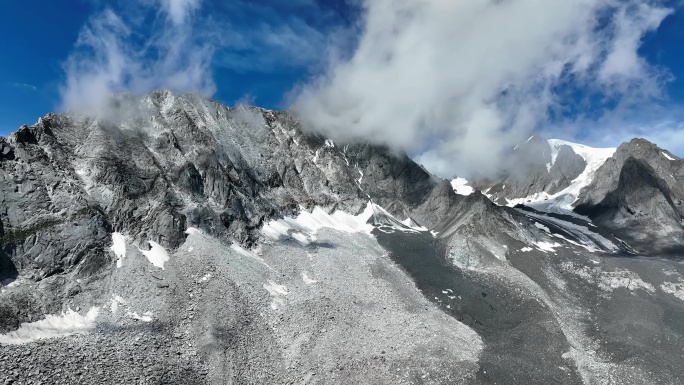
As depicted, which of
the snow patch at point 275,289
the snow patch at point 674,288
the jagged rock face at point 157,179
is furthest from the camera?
the snow patch at point 674,288

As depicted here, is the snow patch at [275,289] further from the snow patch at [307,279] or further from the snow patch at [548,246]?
the snow patch at [548,246]

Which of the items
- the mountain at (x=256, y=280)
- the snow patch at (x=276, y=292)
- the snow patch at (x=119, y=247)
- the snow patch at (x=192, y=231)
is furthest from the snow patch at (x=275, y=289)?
the snow patch at (x=119, y=247)

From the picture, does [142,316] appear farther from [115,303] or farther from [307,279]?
[307,279]

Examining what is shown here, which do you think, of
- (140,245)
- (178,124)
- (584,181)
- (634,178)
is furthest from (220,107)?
(584,181)

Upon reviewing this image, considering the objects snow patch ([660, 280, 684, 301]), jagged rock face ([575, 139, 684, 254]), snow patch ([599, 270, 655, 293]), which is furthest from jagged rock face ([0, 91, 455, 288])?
jagged rock face ([575, 139, 684, 254])

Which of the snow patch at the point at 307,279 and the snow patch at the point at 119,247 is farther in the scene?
the snow patch at the point at 307,279

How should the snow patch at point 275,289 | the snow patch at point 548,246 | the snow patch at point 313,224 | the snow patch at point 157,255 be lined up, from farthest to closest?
1. the snow patch at point 548,246
2. the snow patch at point 313,224
3. the snow patch at point 275,289
4. the snow patch at point 157,255

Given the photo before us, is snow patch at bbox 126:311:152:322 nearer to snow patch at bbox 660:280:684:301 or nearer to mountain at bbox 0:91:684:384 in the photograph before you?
mountain at bbox 0:91:684:384
